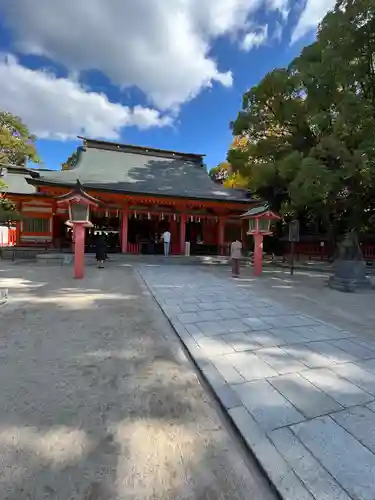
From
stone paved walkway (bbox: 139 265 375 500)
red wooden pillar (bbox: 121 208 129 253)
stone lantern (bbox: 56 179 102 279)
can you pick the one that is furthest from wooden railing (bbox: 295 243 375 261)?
stone lantern (bbox: 56 179 102 279)

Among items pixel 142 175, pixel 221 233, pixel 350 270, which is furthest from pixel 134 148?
pixel 350 270

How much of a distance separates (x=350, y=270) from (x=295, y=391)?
681cm

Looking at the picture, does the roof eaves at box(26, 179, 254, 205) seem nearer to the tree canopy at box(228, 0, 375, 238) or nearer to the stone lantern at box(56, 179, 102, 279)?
the tree canopy at box(228, 0, 375, 238)

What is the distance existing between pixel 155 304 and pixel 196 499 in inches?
173

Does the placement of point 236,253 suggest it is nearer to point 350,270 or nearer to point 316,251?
point 350,270

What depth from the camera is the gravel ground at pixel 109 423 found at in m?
1.62

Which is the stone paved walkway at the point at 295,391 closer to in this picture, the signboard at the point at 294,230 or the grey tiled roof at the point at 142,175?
the signboard at the point at 294,230

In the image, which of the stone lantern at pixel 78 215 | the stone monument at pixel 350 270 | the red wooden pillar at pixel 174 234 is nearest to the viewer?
the stone monument at pixel 350 270

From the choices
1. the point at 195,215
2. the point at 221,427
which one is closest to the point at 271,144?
the point at 195,215

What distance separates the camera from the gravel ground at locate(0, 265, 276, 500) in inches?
63.9

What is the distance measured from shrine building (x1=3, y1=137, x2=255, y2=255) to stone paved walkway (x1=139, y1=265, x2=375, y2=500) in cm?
1057

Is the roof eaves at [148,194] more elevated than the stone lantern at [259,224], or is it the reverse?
the roof eaves at [148,194]

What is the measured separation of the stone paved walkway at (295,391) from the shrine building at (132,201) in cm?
1057

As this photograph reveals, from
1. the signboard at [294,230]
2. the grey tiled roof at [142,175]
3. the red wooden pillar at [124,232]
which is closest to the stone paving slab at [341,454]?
the signboard at [294,230]
